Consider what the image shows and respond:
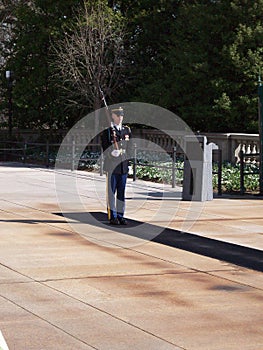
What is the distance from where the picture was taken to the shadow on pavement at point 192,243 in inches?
438

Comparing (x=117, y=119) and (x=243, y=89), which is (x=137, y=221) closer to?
(x=117, y=119)

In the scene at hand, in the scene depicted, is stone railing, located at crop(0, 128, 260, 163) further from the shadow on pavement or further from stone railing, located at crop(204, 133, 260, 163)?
the shadow on pavement

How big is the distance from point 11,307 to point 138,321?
4.21ft

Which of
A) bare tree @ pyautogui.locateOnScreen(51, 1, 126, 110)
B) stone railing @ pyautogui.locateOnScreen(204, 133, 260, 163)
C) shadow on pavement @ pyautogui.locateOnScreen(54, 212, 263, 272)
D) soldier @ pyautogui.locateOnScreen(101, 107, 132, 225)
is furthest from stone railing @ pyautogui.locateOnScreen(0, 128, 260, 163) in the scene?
soldier @ pyautogui.locateOnScreen(101, 107, 132, 225)

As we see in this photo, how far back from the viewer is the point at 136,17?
38312 millimetres

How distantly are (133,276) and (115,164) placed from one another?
13.9ft

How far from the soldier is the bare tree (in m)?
21.3

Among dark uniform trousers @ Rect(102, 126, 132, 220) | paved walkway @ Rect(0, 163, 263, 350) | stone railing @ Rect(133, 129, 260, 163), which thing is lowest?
paved walkway @ Rect(0, 163, 263, 350)

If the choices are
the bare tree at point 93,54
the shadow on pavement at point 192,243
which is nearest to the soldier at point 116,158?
the shadow on pavement at point 192,243

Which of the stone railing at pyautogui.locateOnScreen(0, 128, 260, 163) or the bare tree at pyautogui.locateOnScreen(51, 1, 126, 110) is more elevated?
the bare tree at pyautogui.locateOnScreen(51, 1, 126, 110)

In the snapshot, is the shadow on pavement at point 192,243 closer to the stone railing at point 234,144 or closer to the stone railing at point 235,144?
the stone railing at point 234,144

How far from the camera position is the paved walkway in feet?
24.0

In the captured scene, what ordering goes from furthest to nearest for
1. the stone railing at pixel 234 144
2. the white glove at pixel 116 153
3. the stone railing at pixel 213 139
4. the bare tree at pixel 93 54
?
the bare tree at pixel 93 54 < the stone railing at pixel 213 139 < the stone railing at pixel 234 144 < the white glove at pixel 116 153

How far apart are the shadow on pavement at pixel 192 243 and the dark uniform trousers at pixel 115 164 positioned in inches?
16.8
